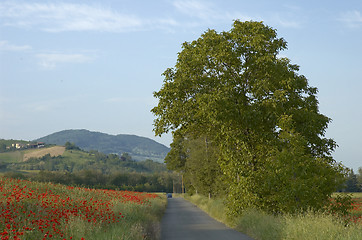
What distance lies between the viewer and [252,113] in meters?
23.0

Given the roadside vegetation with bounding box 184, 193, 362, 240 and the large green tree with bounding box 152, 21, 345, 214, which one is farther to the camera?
the large green tree with bounding box 152, 21, 345, 214

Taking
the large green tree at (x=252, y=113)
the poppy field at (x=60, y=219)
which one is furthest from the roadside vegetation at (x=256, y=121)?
the poppy field at (x=60, y=219)

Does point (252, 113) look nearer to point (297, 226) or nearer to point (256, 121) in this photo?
point (256, 121)

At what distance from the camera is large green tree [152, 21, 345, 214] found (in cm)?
2100

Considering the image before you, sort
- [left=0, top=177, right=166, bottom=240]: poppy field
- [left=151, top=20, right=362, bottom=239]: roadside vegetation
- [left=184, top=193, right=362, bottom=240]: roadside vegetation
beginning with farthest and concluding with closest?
[left=151, top=20, right=362, bottom=239]: roadside vegetation → [left=184, top=193, right=362, bottom=240]: roadside vegetation → [left=0, top=177, right=166, bottom=240]: poppy field

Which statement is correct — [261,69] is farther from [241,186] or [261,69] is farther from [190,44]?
A: [241,186]

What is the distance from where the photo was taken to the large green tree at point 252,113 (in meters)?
21.0

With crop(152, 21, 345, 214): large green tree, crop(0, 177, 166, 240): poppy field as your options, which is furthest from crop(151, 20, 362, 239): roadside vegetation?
crop(0, 177, 166, 240): poppy field

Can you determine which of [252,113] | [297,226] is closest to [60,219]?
[297,226]

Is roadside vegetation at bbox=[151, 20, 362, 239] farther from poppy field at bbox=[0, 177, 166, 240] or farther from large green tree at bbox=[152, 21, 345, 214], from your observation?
poppy field at bbox=[0, 177, 166, 240]

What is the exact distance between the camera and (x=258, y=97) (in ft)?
79.7

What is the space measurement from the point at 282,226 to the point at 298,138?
19.4ft

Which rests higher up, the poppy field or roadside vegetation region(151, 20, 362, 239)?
roadside vegetation region(151, 20, 362, 239)

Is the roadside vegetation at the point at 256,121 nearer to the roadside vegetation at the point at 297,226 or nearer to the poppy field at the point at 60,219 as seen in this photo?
the roadside vegetation at the point at 297,226
